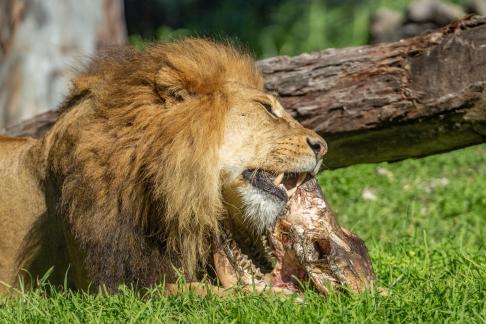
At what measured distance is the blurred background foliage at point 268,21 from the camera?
1457 cm

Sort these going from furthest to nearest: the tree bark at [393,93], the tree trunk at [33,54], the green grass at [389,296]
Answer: the tree trunk at [33,54]
the tree bark at [393,93]
the green grass at [389,296]

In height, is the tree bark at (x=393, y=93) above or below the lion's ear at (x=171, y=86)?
below

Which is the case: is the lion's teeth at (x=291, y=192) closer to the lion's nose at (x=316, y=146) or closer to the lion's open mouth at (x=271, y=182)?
the lion's open mouth at (x=271, y=182)

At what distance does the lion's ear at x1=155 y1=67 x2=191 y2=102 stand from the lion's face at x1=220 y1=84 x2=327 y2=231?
223mm

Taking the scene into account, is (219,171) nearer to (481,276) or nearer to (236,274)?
(236,274)

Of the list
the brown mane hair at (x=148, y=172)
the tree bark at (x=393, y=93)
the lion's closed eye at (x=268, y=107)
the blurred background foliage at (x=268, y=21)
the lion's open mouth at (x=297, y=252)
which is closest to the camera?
the lion's open mouth at (x=297, y=252)

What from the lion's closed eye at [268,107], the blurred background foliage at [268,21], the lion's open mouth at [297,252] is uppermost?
the lion's closed eye at [268,107]

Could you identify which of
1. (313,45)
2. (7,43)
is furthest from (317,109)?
(313,45)

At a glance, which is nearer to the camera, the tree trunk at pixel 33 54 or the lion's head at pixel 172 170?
the lion's head at pixel 172 170

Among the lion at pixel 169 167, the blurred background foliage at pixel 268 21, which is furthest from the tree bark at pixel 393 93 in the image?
the blurred background foliage at pixel 268 21

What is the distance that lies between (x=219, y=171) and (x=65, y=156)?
29.5 inches

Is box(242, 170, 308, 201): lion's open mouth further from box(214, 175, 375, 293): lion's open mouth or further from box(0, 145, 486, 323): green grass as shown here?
box(0, 145, 486, 323): green grass

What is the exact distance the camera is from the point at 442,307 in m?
3.92

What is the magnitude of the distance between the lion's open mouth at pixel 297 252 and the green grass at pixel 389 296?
0.64 ft
